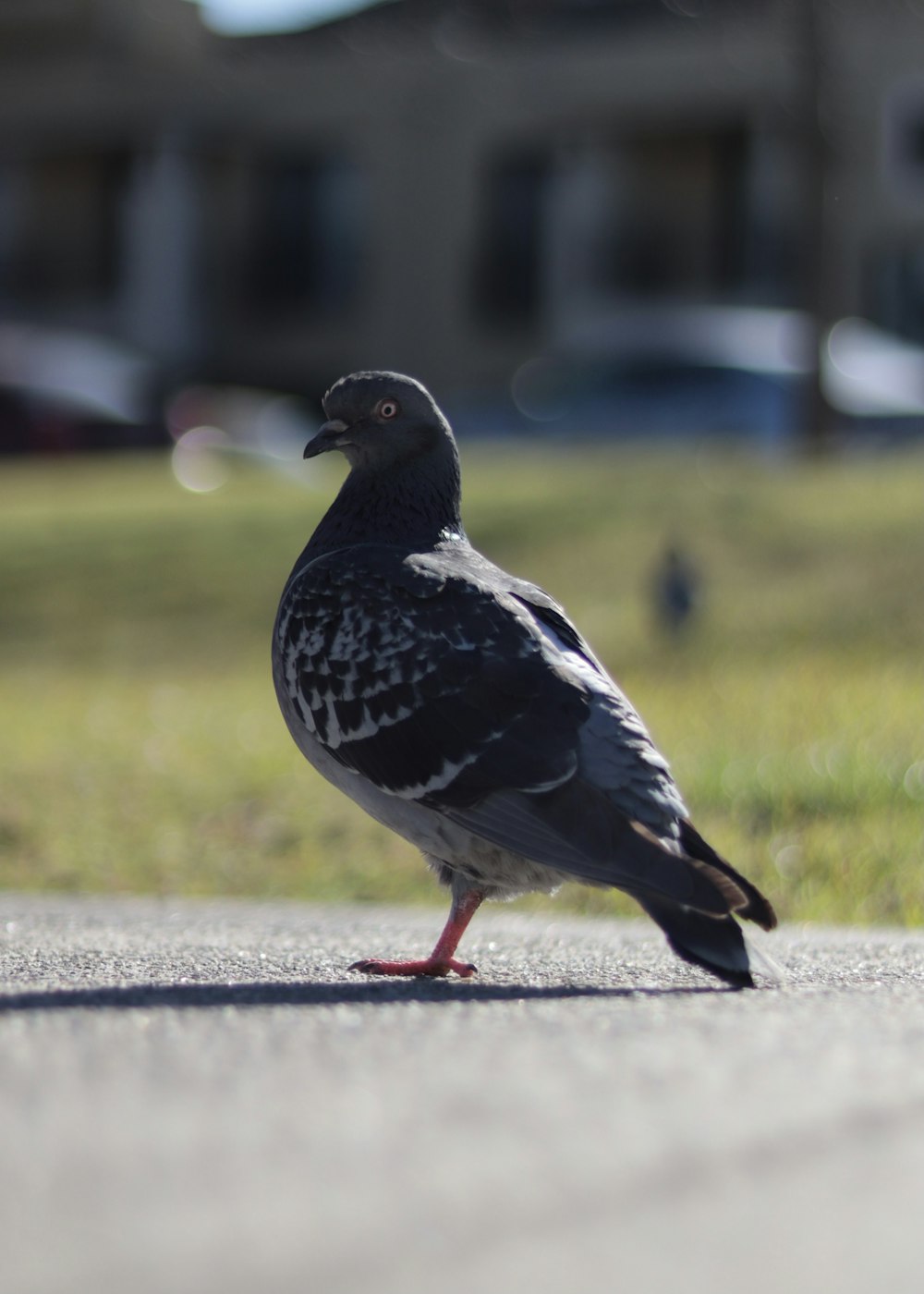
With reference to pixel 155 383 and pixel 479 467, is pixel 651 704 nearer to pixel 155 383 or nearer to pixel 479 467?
pixel 479 467

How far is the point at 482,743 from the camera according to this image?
3783 mm

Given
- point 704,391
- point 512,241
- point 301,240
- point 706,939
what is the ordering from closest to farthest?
point 706,939 < point 704,391 < point 512,241 < point 301,240

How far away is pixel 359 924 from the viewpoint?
5176 mm

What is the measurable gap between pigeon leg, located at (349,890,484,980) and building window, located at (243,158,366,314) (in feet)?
98.1

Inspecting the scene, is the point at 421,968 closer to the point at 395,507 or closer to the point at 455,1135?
the point at 395,507

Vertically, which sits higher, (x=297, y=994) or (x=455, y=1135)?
(x=455, y=1135)

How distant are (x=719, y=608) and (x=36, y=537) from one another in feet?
21.5

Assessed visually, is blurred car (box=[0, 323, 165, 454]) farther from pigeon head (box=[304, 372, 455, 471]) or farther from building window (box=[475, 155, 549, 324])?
pigeon head (box=[304, 372, 455, 471])

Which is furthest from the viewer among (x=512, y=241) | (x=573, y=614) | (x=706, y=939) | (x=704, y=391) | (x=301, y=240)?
(x=301, y=240)

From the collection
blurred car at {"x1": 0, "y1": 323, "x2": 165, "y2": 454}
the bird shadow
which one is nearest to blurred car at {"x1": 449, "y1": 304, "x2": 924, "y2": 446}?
blurred car at {"x1": 0, "y1": 323, "x2": 165, "y2": 454}

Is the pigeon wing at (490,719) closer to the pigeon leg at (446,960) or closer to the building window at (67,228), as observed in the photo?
the pigeon leg at (446,960)

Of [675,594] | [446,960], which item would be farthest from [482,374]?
[446,960]

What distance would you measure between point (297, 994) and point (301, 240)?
31.2 m

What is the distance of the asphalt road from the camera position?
83.4 inches
